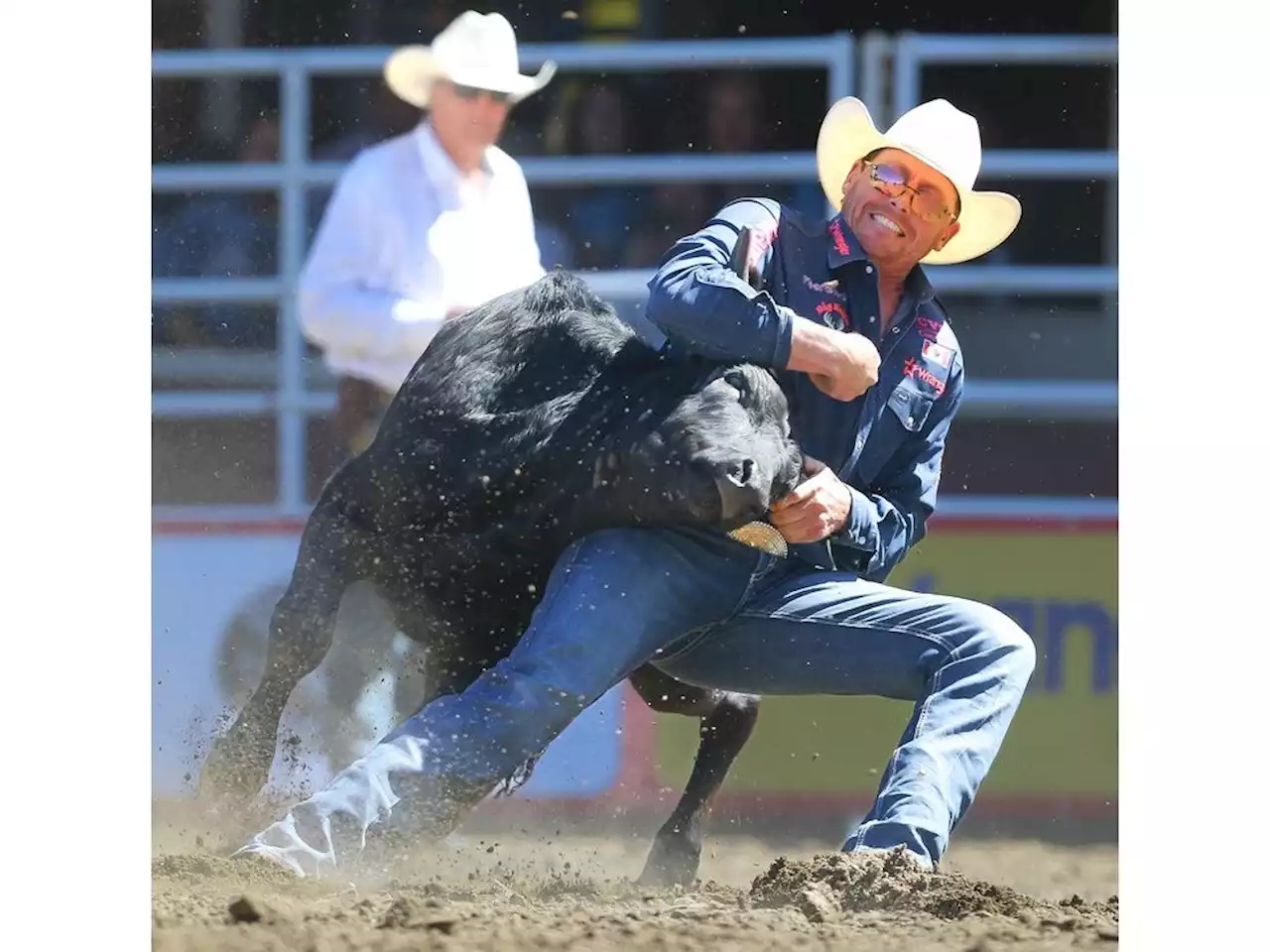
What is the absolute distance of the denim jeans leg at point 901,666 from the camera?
370 centimetres

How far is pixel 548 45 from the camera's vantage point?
3971mm

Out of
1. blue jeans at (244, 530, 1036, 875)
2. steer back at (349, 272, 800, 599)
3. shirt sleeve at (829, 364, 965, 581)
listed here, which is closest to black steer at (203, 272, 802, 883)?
steer back at (349, 272, 800, 599)

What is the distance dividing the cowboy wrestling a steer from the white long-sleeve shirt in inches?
15.7

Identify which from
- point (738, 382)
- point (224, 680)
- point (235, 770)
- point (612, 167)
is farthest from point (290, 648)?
point (612, 167)

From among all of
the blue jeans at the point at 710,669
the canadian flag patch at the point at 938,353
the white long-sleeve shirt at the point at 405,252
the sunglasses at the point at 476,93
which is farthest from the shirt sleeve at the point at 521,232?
the canadian flag patch at the point at 938,353

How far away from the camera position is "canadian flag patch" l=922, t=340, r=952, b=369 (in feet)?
13.0

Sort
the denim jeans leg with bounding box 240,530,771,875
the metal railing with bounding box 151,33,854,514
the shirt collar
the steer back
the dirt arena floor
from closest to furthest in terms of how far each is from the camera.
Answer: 1. the dirt arena floor
2. the denim jeans leg with bounding box 240,530,771,875
3. the steer back
4. the shirt collar
5. the metal railing with bounding box 151,33,854,514

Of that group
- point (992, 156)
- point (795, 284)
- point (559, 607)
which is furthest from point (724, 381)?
point (992, 156)

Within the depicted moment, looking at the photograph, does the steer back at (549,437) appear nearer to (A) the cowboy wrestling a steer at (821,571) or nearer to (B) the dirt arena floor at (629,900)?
(A) the cowboy wrestling a steer at (821,571)

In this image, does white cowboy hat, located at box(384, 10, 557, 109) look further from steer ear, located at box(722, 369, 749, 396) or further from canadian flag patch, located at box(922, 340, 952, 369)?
canadian flag patch, located at box(922, 340, 952, 369)

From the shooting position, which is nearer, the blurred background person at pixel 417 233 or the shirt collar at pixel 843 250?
the shirt collar at pixel 843 250

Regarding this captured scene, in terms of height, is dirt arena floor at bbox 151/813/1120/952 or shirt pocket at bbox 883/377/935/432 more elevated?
shirt pocket at bbox 883/377/935/432
